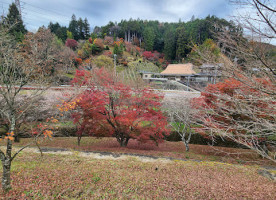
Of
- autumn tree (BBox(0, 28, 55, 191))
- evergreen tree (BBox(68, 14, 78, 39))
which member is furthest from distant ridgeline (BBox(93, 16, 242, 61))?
autumn tree (BBox(0, 28, 55, 191))

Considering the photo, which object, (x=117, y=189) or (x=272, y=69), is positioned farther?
(x=117, y=189)

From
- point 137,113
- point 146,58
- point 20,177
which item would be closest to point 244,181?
point 137,113

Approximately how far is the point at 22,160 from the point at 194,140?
11177mm

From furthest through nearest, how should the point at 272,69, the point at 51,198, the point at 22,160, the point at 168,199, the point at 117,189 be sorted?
the point at 22,160
the point at 117,189
the point at 168,199
the point at 51,198
the point at 272,69

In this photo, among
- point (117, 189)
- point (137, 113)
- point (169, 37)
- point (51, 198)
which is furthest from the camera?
point (169, 37)

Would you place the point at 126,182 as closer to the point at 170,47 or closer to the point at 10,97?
the point at 10,97

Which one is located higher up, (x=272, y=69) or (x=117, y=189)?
(x=272, y=69)

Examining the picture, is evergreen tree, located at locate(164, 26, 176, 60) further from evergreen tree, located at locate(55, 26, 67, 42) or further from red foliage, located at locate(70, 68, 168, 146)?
red foliage, located at locate(70, 68, 168, 146)

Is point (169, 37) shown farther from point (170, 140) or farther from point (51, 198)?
point (51, 198)

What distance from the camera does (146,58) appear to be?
4678cm

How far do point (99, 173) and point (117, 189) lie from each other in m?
0.99

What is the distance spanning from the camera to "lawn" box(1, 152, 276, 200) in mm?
3549

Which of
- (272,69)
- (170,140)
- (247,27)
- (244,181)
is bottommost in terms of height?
(170,140)

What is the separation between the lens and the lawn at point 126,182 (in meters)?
3.55
